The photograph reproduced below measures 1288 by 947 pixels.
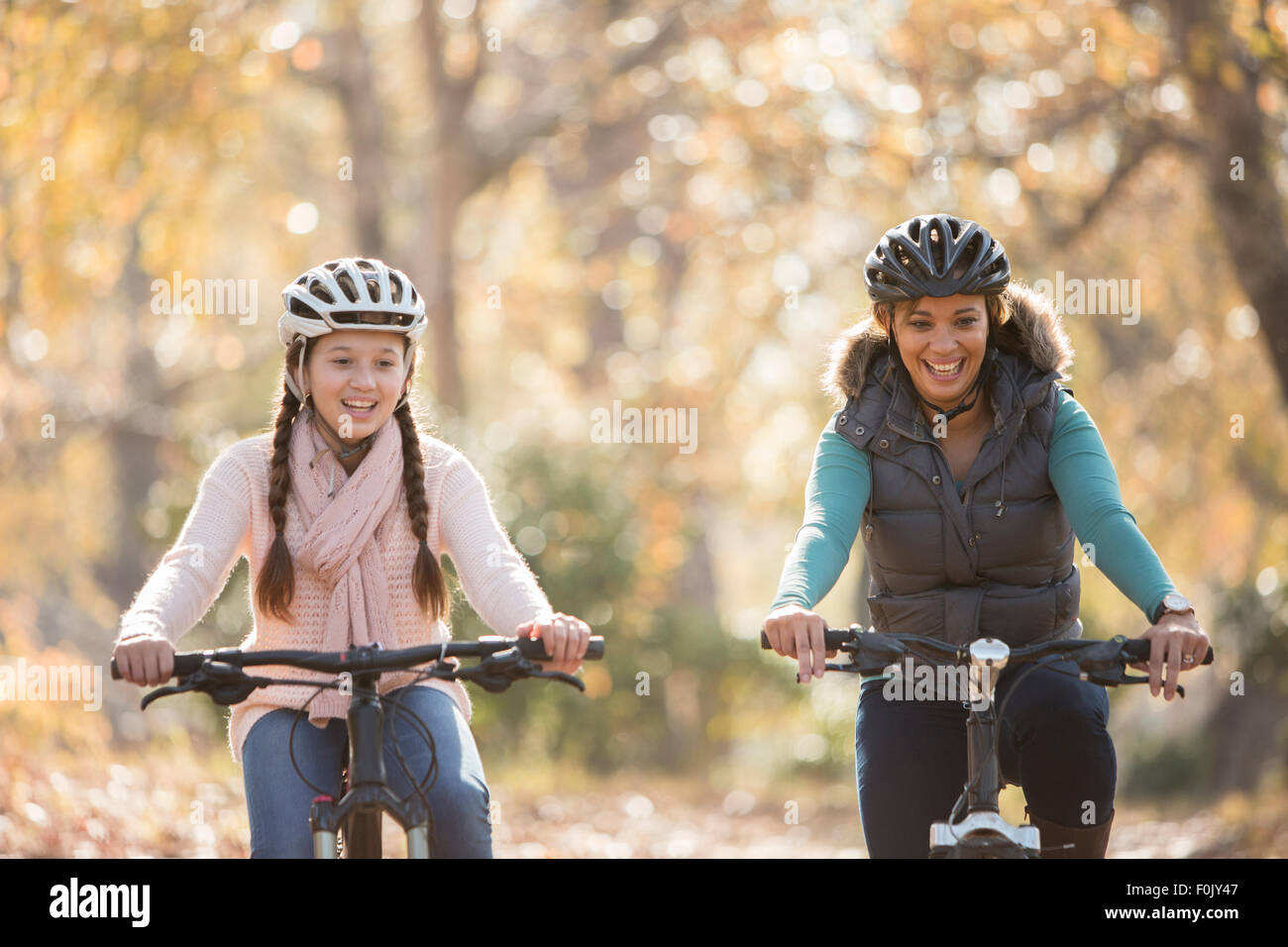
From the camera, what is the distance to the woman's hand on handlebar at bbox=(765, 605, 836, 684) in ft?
11.7

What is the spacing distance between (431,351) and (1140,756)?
7.78 meters

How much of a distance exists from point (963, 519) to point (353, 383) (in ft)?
5.54

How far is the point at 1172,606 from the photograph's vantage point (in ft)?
12.1

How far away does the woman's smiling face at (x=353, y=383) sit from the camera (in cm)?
427

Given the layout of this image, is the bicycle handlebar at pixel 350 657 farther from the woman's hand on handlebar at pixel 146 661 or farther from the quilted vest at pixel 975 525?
the quilted vest at pixel 975 525

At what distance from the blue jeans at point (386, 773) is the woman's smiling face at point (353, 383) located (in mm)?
758

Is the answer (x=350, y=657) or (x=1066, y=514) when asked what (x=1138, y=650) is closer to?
(x=1066, y=514)

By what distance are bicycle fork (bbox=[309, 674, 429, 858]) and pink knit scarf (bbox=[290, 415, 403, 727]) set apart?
0.56m

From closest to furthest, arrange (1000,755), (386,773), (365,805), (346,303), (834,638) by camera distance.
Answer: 1. (365,805)
2. (834,638)
3. (386,773)
4. (1000,755)
5. (346,303)

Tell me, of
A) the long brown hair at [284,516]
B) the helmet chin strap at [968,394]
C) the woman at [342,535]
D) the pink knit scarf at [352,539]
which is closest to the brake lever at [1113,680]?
the helmet chin strap at [968,394]

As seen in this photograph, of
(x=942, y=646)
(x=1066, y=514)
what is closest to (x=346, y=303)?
(x=942, y=646)

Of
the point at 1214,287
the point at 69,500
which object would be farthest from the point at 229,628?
the point at 69,500

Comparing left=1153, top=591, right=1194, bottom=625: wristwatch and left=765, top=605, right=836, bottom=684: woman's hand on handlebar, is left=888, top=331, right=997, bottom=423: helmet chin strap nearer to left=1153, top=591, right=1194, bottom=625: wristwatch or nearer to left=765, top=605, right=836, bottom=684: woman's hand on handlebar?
left=1153, top=591, right=1194, bottom=625: wristwatch

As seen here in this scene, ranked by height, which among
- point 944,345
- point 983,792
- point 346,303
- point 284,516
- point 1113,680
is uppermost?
point 346,303
